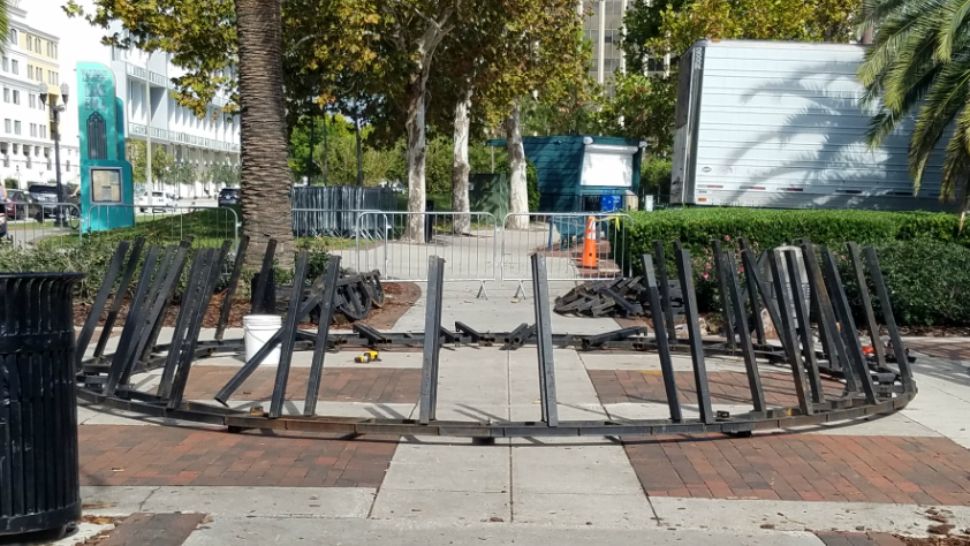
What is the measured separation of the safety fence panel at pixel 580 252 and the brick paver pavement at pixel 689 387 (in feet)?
20.0

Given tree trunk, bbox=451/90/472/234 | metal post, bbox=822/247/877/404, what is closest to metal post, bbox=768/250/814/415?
metal post, bbox=822/247/877/404

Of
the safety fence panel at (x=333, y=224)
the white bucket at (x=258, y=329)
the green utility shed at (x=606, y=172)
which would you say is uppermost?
the green utility shed at (x=606, y=172)

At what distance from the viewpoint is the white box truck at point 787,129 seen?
2053 cm

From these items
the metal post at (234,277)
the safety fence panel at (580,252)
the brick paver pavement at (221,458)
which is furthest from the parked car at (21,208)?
the brick paver pavement at (221,458)

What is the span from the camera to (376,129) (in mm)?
37688

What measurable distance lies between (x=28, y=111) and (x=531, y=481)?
79.7m

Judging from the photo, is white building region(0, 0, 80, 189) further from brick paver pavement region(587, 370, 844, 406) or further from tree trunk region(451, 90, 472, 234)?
brick paver pavement region(587, 370, 844, 406)

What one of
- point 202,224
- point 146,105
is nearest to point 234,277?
point 202,224

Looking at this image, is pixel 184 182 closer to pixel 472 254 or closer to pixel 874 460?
pixel 472 254

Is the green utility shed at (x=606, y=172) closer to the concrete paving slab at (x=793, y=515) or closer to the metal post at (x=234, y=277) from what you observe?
the metal post at (x=234, y=277)

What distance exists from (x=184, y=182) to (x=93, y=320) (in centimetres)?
7672

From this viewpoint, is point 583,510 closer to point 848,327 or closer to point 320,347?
point 320,347

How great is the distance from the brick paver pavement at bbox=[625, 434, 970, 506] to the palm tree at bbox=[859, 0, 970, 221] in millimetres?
10091

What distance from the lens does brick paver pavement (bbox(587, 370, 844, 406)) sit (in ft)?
30.5
